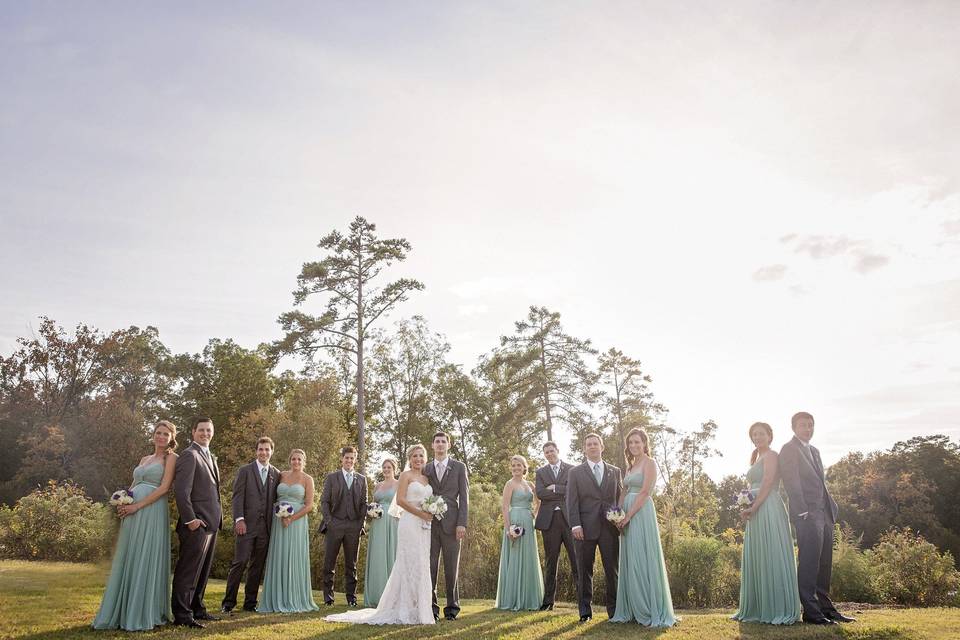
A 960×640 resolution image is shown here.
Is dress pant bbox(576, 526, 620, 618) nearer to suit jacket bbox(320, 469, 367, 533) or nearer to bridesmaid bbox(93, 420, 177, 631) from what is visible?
suit jacket bbox(320, 469, 367, 533)

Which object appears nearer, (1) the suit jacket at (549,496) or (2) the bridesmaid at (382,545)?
(1) the suit jacket at (549,496)

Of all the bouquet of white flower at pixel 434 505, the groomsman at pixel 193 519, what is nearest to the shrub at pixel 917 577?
the bouquet of white flower at pixel 434 505

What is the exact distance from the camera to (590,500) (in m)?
8.21

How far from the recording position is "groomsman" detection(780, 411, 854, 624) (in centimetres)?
724

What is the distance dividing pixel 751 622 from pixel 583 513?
2176mm

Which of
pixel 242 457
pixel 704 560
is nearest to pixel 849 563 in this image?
pixel 704 560

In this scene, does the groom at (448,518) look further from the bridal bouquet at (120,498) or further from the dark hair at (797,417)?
the dark hair at (797,417)

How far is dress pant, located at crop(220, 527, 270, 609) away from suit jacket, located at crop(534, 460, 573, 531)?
12.6 feet

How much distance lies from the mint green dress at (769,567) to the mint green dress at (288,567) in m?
5.66

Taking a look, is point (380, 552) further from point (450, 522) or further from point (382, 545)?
point (450, 522)

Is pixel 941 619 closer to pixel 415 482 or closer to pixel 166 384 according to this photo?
pixel 415 482

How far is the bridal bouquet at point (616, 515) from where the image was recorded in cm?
770

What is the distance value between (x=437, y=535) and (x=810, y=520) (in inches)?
174

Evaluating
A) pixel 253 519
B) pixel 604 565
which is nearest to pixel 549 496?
pixel 604 565
